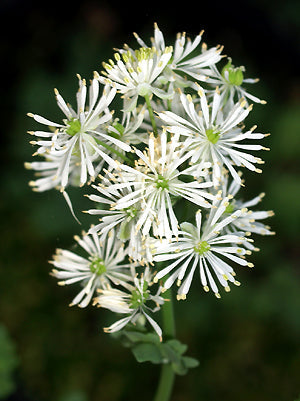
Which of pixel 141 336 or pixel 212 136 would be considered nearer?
pixel 212 136

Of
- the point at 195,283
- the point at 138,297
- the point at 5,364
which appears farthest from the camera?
the point at 195,283

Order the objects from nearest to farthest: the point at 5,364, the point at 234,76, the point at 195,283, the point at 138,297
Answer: the point at 138,297, the point at 234,76, the point at 5,364, the point at 195,283

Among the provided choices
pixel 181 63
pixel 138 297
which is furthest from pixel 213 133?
pixel 138 297

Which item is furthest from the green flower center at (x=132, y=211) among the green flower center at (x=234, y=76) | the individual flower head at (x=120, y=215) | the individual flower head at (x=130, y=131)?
the green flower center at (x=234, y=76)

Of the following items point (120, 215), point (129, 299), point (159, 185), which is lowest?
point (129, 299)

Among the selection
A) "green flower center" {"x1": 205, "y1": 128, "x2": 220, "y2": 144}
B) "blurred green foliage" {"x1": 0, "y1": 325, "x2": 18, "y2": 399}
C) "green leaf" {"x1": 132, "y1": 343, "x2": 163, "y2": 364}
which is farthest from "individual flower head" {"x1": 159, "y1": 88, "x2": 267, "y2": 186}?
"blurred green foliage" {"x1": 0, "y1": 325, "x2": 18, "y2": 399}

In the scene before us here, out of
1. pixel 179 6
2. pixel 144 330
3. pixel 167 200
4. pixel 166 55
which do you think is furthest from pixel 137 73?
pixel 179 6

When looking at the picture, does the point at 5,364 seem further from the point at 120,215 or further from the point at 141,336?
the point at 120,215
